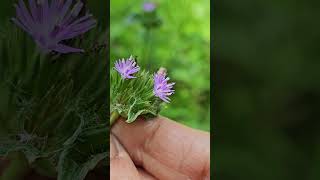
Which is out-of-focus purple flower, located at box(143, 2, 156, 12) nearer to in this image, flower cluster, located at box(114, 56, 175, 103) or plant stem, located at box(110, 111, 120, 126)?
flower cluster, located at box(114, 56, 175, 103)

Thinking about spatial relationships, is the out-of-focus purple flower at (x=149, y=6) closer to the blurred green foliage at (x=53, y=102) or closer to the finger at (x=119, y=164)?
the blurred green foliage at (x=53, y=102)

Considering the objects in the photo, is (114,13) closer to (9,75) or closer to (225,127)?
(9,75)

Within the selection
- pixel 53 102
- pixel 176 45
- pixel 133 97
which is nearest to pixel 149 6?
pixel 176 45

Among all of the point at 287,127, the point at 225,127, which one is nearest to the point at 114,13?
the point at 225,127

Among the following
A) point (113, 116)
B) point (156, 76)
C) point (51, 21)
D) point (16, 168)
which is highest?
point (51, 21)

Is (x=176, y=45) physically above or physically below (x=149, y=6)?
below

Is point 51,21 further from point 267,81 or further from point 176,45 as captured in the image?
point 267,81

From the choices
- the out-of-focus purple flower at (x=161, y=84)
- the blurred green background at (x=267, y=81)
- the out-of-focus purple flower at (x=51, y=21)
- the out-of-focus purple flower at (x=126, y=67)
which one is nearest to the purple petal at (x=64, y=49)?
the out-of-focus purple flower at (x=51, y=21)

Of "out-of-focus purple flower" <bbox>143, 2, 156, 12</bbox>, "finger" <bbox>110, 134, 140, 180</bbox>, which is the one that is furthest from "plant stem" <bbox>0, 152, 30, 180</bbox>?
"out-of-focus purple flower" <bbox>143, 2, 156, 12</bbox>
